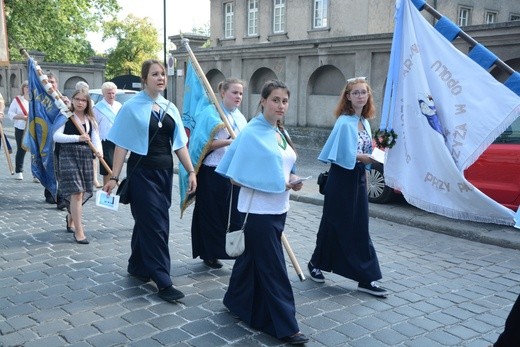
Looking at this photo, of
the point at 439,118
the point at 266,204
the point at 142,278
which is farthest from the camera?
the point at 142,278

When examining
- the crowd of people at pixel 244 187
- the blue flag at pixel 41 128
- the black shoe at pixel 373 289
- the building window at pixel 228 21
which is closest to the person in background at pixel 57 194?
the blue flag at pixel 41 128

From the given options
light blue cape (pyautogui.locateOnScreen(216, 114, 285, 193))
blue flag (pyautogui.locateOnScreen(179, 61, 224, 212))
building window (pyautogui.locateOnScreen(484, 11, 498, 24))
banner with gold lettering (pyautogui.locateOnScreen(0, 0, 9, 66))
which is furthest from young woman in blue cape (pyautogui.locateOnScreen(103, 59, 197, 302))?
building window (pyautogui.locateOnScreen(484, 11, 498, 24))

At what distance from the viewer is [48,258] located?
5883 millimetres

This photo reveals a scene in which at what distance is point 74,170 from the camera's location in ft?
21.6

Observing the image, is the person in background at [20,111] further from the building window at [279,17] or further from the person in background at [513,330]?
the building window at [279,17]

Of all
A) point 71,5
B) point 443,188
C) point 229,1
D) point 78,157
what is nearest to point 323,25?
point 229,1

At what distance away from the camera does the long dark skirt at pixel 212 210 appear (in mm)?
5516

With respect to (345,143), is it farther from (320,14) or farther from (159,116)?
(320,14)

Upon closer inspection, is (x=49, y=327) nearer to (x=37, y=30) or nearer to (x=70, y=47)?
(x=37, y=30)

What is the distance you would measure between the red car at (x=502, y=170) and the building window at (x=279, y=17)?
69.6ft

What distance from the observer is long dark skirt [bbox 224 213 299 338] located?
399cm

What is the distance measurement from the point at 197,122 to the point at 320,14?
21.7 m

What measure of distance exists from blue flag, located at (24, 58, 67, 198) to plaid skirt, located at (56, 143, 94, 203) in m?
0.90

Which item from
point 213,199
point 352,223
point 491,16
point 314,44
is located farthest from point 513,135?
point 491,16
